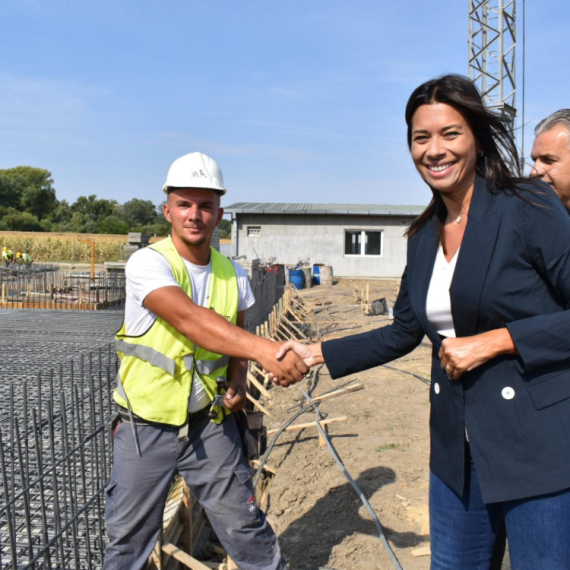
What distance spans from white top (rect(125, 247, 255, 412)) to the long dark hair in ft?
3.79

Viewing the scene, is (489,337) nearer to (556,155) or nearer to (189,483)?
(556,155)

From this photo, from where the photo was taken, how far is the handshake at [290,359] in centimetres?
252

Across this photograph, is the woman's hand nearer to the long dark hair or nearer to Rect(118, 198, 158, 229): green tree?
the long dark hair

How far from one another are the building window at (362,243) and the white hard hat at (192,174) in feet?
73.2

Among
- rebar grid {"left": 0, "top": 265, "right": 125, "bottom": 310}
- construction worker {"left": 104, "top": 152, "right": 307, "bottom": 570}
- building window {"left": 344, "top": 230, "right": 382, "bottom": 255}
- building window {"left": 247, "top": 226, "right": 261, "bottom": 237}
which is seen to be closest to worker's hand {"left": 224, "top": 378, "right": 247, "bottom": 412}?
construction worker {"left": 104, "top": 152, "right": 307, "bottom": 570}

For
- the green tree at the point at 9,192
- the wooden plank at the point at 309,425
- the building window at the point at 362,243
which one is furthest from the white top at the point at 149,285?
the green tree at the point at 9,192

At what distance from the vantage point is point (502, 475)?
1.66 m

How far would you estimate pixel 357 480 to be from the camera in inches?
182

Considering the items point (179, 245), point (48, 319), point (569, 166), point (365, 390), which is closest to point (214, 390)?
point (179, 245)

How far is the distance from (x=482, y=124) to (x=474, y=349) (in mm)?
697

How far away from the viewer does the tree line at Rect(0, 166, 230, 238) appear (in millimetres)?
65250

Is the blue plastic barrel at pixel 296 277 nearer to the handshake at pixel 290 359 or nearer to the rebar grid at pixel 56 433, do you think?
the rebar grid at pixel 56 433

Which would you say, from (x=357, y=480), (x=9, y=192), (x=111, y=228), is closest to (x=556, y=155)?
(x=357, y=480)

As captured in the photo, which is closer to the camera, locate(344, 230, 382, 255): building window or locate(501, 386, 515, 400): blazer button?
locate(501, 386, 515, 400): blazer button
